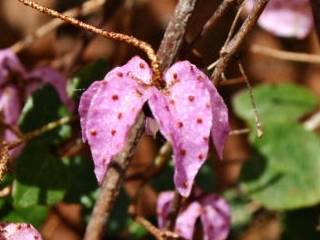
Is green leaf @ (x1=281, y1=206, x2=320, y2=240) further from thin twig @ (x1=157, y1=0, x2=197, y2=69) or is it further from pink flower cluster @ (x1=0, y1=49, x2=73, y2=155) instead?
thin twig @ (x1=157, y1=0, x2=197, y2=69)

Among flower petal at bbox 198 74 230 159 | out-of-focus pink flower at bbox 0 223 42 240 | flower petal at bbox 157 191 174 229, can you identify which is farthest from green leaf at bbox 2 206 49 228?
flower petal at bbox 198 74 230 159

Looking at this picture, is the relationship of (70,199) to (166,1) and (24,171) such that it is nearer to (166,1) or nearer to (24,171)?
(24,171)

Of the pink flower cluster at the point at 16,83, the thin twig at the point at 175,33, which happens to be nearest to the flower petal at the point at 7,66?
the pink flower cluster at the point at 16,83

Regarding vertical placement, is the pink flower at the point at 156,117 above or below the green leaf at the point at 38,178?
above

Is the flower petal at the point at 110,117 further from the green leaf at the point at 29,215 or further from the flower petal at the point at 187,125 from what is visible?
the green leaf at the point at 29,215

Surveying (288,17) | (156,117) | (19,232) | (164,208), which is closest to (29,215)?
(164,208)

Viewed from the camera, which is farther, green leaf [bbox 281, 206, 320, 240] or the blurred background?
the blurred background
